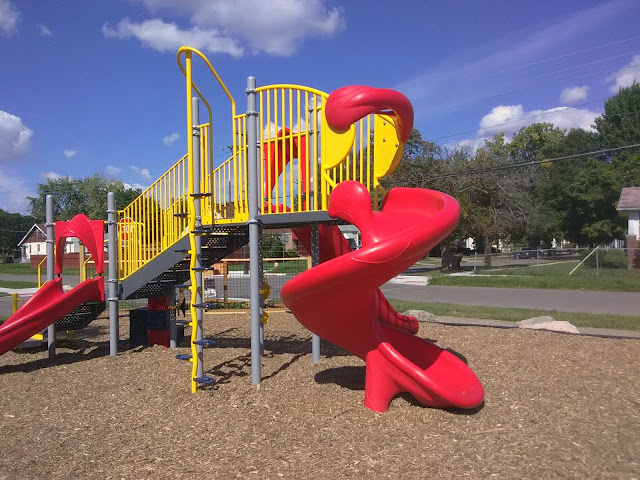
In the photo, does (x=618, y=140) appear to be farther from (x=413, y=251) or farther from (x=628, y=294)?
(x=413, y=251)

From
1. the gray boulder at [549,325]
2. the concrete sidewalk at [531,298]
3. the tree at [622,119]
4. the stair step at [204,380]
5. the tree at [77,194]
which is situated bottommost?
the concrete sidewalk at [531,298]

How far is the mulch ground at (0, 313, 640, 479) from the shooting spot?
426cm

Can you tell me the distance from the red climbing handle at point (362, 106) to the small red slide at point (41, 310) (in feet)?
17.4

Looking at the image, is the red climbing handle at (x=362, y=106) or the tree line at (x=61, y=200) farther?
the tree line at (x=61, y=200)

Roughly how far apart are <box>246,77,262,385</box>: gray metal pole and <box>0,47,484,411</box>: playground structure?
14 mm

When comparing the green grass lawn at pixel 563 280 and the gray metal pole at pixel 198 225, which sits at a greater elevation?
the gray metal pole at pixel 198 225

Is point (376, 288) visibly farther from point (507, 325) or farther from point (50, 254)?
point (507, 325)

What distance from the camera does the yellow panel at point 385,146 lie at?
6234 millimetres

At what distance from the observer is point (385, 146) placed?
6.33 meters

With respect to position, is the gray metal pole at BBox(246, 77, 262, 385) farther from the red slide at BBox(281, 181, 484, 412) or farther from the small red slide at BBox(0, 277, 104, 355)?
the small red slide at BBox(0, 277, 104, 355)

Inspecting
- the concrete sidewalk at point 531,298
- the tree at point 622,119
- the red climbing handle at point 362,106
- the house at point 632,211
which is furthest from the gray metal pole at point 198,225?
the tree at point 622,119

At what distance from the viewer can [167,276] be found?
9258mm

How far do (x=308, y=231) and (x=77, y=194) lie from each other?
8668 centimetres

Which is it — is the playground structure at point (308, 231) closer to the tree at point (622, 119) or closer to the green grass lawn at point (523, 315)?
the green grass lawn at point (523, 315)
